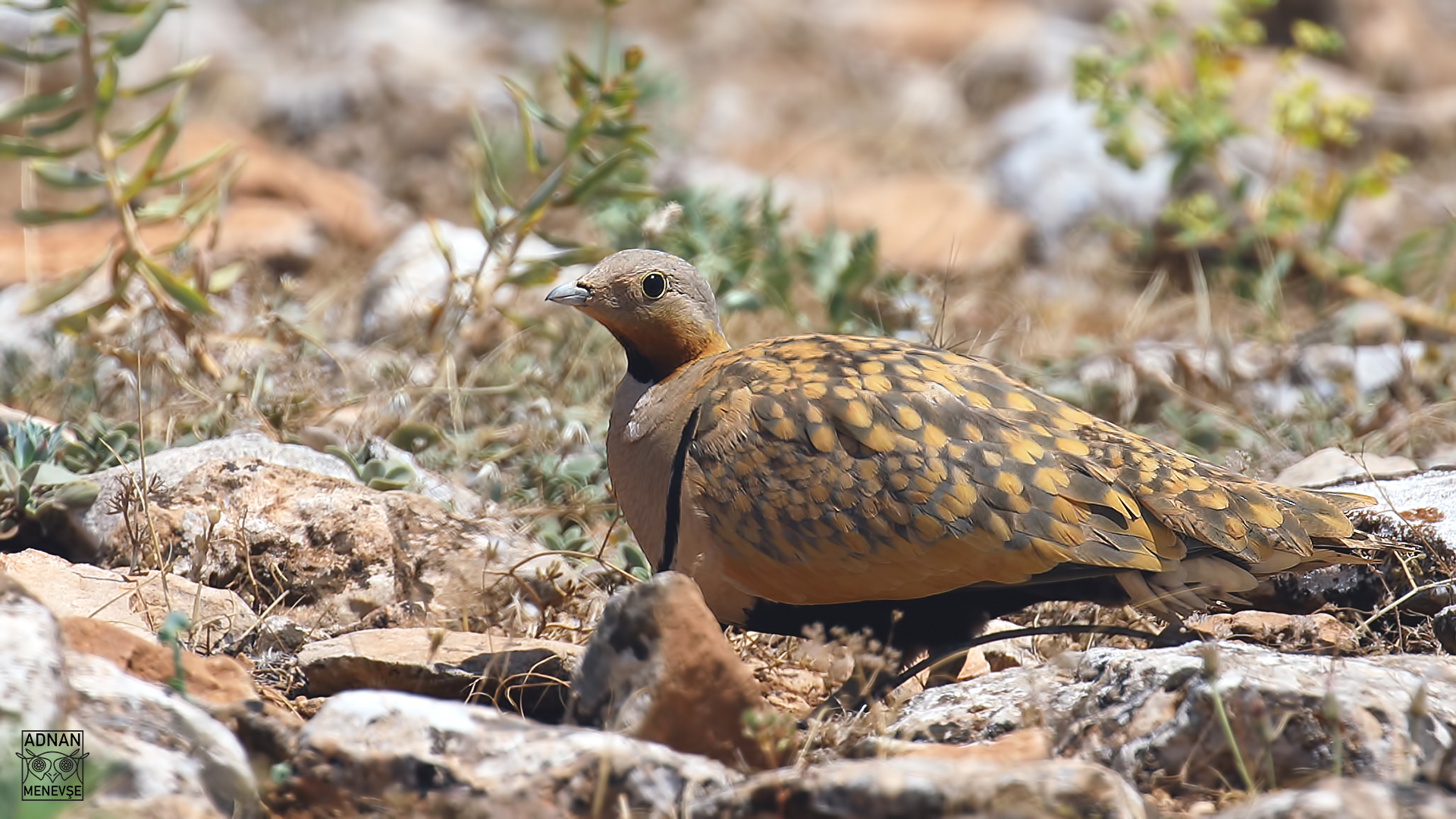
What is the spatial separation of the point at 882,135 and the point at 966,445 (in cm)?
746

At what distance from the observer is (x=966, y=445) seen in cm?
348

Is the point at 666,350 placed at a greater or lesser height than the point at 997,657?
greater

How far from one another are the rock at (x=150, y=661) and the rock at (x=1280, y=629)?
7.76 feet

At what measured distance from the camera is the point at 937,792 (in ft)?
8.00

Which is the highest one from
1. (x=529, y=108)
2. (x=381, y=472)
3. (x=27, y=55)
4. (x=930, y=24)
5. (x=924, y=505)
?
(x=27, y=55)

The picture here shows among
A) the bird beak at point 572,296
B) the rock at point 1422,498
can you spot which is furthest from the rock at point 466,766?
the rock at point 1422,498

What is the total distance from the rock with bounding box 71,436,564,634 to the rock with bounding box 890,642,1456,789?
4.63 ft

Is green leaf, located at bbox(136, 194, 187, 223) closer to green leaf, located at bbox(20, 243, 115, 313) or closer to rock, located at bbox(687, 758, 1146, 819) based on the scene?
green leaf, located at bbox(20, 243, 115, 313)

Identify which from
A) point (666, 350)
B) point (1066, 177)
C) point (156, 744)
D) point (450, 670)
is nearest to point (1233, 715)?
point (450, 670)

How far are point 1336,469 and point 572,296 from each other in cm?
240

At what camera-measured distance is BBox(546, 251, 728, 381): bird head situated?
4070 mm

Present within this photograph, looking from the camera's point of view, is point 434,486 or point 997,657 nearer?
point 997,657

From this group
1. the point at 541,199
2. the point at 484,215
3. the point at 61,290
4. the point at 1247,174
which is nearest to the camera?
the point at 61,290

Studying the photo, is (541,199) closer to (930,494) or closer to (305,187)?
(930,494)
